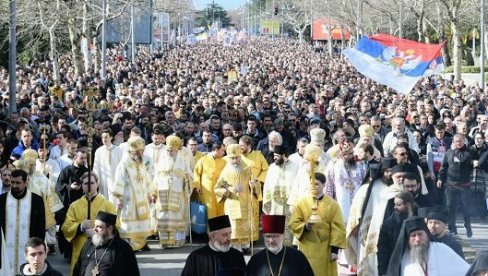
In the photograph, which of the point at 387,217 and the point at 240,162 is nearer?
the point at 387,217

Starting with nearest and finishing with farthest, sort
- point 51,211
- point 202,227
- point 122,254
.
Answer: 1. point 122,254
2. point 51,211
3. point 202,227

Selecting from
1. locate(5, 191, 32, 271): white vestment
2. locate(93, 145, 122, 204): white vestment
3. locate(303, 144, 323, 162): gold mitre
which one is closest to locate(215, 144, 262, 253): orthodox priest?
locate(93, 145, 122, 204): white vestment

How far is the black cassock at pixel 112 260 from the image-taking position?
927cm

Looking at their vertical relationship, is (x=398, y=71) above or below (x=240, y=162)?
above

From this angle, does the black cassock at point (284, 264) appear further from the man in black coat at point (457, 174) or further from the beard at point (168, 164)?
the man in black coat at point (457, 174)

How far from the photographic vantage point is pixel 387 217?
10.4 m

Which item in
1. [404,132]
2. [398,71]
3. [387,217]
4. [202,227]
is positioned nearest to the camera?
[387,217]

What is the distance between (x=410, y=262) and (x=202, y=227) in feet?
22.8

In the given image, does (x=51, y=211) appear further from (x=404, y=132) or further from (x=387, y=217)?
(x=404, y=132)

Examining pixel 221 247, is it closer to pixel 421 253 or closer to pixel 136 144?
pixel 421 253

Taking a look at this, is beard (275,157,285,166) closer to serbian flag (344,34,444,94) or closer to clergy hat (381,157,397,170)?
clergy hat (381,157,397,170)

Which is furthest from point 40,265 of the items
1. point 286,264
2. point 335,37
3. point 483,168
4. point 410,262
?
point 335,37

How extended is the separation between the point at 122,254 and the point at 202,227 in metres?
6.19

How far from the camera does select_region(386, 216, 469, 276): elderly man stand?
8680 mm
